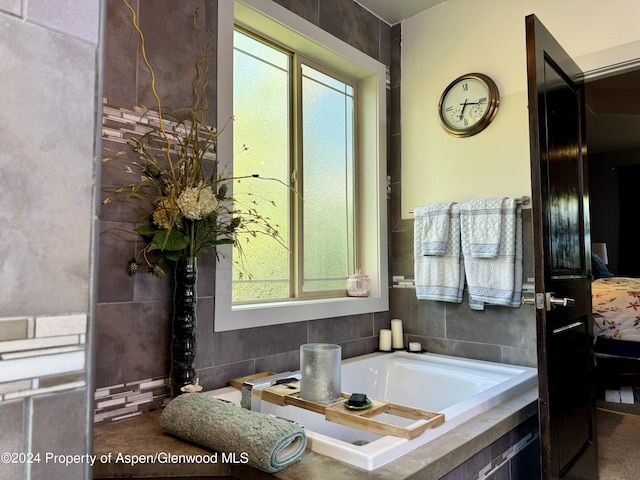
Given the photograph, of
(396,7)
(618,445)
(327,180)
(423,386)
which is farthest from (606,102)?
(423,386)

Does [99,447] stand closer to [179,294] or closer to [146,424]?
[146,424]

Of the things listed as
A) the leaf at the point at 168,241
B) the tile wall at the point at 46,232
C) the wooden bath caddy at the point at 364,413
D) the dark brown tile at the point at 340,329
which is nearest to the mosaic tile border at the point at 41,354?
the tile wall at the point at 46,232

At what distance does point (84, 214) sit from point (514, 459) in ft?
6.36

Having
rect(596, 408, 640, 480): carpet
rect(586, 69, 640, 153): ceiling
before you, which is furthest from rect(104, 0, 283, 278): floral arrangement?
rect(586, 69, 640, 153): ceiling

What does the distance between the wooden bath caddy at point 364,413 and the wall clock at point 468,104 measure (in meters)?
1.80

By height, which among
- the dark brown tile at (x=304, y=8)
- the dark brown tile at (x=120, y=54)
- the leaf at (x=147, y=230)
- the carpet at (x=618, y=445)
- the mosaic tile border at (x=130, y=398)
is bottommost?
the carpet at (x=618, y=445)

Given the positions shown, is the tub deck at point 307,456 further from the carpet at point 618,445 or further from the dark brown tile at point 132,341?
the carpet at point 618,445

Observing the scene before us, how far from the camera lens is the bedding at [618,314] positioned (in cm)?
331

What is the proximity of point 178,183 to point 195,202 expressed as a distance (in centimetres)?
17

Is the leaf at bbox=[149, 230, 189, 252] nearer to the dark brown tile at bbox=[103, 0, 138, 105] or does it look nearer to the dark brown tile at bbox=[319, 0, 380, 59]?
the dark brown tile at bbox=[103, 0, 138, 105]

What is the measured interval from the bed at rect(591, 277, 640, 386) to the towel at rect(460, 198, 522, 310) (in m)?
1.36

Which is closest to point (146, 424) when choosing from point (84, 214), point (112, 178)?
point (112, 178)

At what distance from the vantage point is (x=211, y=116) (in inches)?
80.1

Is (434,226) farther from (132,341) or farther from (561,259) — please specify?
(132,341)
